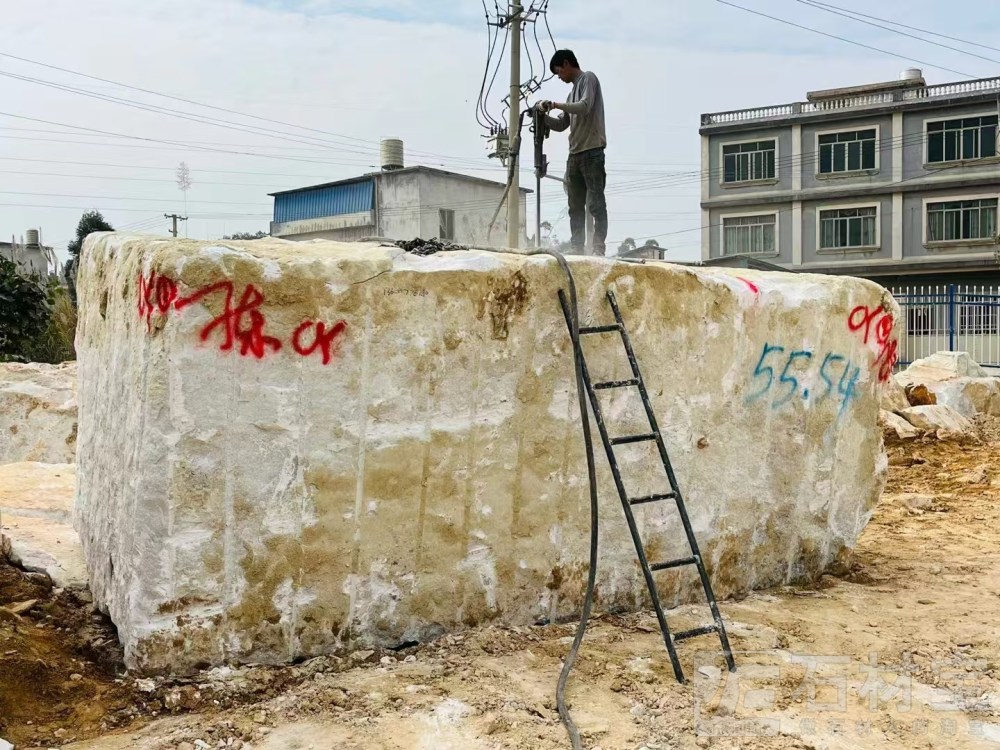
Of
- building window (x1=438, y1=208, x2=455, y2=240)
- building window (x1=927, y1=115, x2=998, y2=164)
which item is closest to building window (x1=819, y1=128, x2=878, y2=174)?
building window (x1=927, y1=115, x2=998, y2=164)

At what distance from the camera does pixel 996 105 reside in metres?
28.6

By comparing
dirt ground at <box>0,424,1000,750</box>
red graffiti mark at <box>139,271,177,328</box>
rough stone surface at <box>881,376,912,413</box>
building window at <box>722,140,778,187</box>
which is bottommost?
dirt ground at <box>0,424,1000,750</box>

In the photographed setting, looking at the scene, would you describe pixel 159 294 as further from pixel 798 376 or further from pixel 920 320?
pixel 920 320

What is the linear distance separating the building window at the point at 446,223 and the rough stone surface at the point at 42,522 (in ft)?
66.0

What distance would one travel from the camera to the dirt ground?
3.17m

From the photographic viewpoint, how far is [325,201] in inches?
1125

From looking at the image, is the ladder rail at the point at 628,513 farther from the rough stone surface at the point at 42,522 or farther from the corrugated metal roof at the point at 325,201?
the corrugated metal roof at the point at 325,201

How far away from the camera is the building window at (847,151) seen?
99.7 feet

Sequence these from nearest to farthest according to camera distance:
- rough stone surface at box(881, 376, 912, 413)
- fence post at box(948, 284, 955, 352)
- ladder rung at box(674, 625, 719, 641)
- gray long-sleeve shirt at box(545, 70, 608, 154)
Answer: ladder rung at box(674, 625, 719, 641) < gray long-sleeve shirt at box(545, 70, 608, 154) < rough stone surface at box(881, 376, 912, 413) < fence post at box(948, 284, 955, 352)

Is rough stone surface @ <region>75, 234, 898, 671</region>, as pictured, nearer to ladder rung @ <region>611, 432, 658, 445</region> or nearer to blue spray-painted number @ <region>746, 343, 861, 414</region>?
blue spray-painted number @ <region>746, 343, 861, 414</region>

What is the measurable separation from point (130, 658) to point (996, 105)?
31.7 metres

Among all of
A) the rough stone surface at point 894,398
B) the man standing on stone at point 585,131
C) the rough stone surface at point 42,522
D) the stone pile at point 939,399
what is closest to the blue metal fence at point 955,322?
the stone pile at point 939,399

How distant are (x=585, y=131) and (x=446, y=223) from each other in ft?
66.6

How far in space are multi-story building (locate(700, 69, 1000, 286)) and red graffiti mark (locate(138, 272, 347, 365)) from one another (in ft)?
95.7
